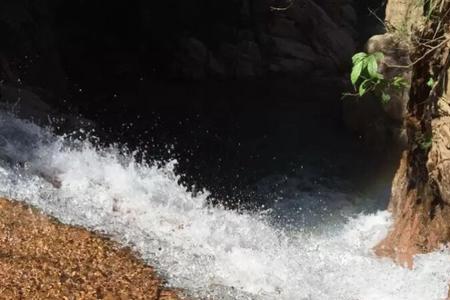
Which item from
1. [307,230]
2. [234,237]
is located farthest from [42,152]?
[307,230]

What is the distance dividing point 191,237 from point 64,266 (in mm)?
1677

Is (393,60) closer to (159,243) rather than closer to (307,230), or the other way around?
(307,230)

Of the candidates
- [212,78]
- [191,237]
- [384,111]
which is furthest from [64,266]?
[212,78]

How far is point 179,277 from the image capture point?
4781mm

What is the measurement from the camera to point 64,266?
15.0 ft

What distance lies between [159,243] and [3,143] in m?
3.36

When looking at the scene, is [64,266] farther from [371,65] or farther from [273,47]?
[273,47]

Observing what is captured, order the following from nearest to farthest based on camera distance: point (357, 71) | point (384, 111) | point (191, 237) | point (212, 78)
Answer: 1. point (357, 71)
2. point (191, 237)
3. point (384, 111)
4. point (212, 78)

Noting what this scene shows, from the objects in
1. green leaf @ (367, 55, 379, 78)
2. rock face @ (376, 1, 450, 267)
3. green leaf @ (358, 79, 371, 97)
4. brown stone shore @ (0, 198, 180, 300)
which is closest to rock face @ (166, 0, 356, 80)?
rock face @ (376, 1, 450, 267)

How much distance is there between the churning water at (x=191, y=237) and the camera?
5.13 metres

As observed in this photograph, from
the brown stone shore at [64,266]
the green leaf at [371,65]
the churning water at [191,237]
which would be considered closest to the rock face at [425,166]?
the churning water at [191,237]

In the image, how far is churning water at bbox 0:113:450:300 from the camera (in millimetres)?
5129

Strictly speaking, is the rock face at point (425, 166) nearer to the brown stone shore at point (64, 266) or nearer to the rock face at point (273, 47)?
the brown stone shore at point (64, 266)

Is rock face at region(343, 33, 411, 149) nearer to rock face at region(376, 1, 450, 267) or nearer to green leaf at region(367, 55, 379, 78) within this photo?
rock face at region(376, 1, 450, 267)
